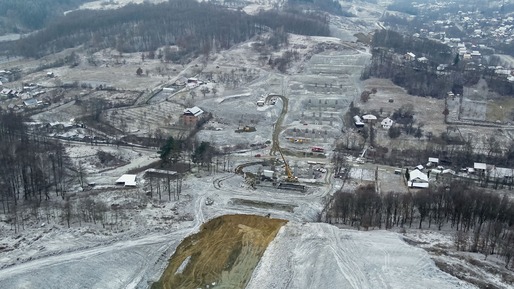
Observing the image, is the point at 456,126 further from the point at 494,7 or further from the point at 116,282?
the point at 494,7

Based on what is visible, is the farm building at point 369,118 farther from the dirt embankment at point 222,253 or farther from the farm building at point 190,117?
the dirt embankment at point 222,253

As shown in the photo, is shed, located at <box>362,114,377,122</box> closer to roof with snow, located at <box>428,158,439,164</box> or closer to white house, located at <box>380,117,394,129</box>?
white house, located at <box>380,117,394,129</box>

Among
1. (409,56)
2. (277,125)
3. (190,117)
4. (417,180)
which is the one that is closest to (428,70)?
(409,56)

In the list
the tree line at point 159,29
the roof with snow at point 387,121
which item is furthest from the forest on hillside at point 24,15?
the roof with snow at point 387,121

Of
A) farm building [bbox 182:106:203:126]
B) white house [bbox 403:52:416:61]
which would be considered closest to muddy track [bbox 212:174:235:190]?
farm building [bbox 182:106:203:126]

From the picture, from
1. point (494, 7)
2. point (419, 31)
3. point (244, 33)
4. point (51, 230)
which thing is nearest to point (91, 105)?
point (51, 230)

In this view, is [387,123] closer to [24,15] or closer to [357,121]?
[357,121]
